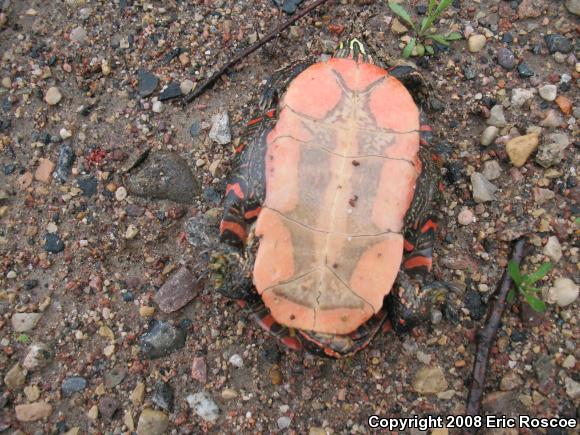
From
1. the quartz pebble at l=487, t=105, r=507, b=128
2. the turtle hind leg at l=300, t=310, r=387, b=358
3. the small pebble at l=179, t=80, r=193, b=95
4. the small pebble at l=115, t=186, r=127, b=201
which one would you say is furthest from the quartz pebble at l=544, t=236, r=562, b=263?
the small pebble at l=115, t=186, r=127, b=201

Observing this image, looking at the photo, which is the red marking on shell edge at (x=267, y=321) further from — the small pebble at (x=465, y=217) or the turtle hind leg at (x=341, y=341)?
the small pebble at (x=465, y=217)

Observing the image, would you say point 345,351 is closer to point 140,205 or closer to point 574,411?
point 574,411

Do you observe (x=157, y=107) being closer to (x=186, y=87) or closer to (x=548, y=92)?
(x=186, y=87)

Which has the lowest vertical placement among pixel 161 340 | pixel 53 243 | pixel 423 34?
pixel 161 340

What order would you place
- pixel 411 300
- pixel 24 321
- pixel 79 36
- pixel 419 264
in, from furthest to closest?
Answer: pixel 79 36, pixel 24 321, pixel 419 264, pixel 411 300

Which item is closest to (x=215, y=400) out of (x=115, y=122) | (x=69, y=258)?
(x=69, y=258)

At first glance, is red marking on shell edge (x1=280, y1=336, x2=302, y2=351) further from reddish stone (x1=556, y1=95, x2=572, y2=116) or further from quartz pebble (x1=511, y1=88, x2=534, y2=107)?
reddish stone (x1=556, y1=95, x2=572, y2=116)

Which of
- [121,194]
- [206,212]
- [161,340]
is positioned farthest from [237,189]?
[161,340]
